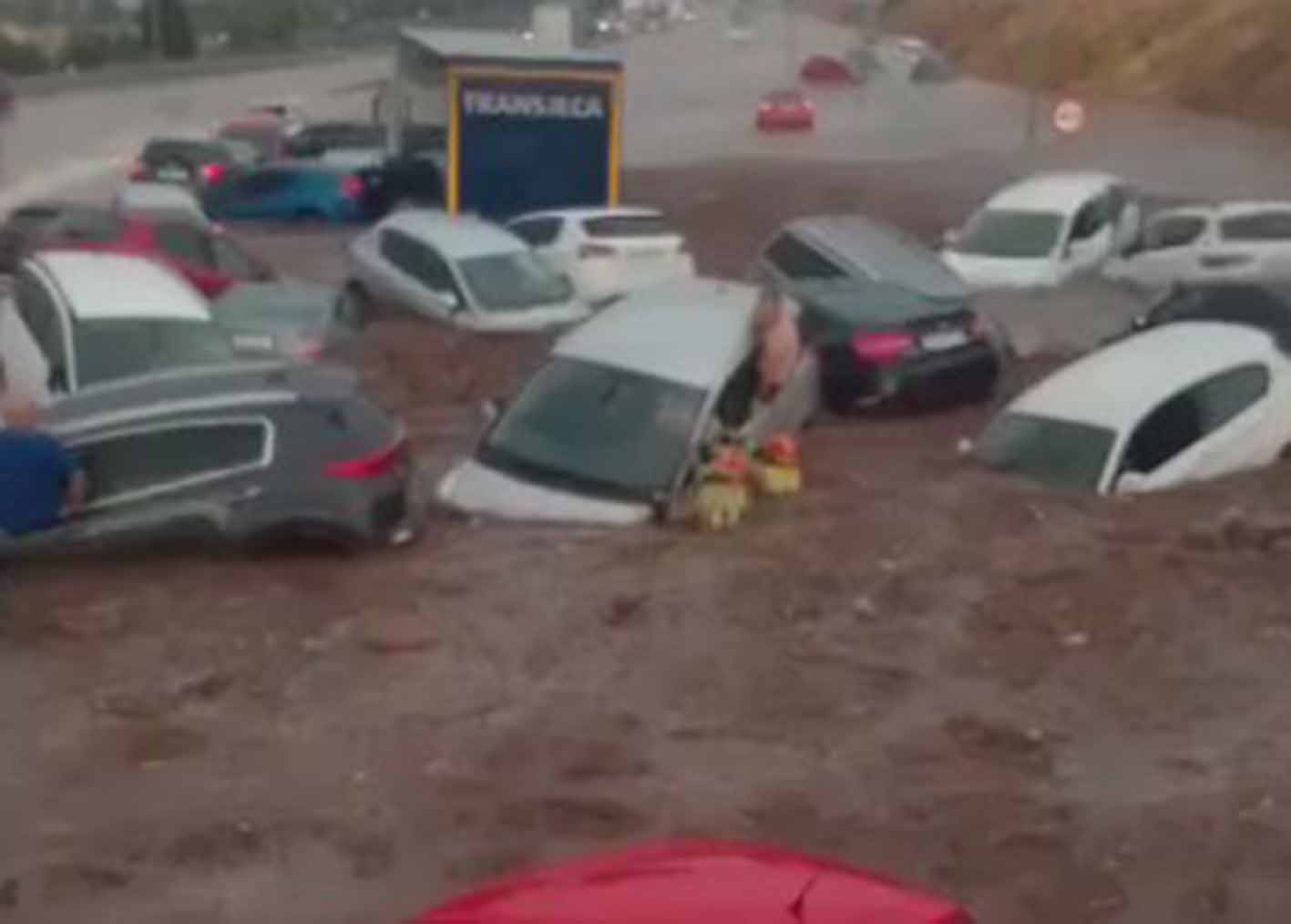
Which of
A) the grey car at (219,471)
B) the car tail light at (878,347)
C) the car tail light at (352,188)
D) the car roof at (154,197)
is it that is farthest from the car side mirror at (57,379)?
the car tail light at (352,188)

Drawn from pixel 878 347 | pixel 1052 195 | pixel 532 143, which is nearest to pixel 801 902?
pixel 878 347

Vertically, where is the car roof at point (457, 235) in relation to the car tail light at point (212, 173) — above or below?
above

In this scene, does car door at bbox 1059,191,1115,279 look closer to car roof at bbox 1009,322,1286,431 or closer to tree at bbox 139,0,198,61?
car roof at bbox 1009,322,1286,431

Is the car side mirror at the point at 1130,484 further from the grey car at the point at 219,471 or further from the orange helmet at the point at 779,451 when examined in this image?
the grey car at the point at 219,471

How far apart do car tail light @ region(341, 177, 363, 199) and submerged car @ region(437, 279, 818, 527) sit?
71.8ft

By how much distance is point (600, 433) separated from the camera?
16.2 meters

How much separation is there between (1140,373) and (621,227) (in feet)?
39.6

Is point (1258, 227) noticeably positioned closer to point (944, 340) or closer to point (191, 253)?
point (944, 340)

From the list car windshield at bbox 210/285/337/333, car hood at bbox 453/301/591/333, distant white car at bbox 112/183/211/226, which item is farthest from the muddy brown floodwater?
distant white car at bbox 112/183/211/226

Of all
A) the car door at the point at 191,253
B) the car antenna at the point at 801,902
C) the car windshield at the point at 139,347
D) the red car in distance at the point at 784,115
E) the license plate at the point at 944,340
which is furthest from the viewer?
the red car in distance at the point at 784,115

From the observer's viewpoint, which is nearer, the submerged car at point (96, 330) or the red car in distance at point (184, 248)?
the submerged car at point (96, 330)

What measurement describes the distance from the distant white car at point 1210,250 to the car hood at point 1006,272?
3.05 ft

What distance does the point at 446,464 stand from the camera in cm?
1953

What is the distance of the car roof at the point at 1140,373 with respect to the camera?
17.4 m
